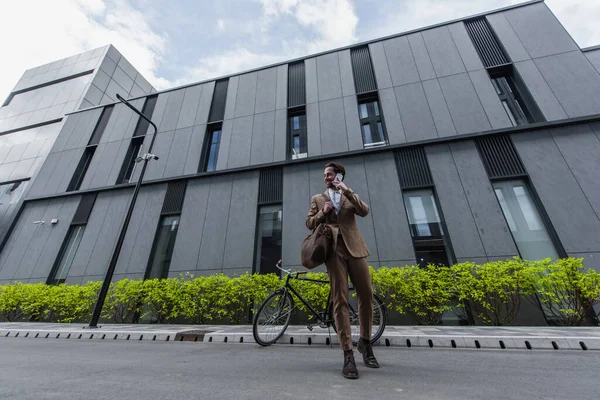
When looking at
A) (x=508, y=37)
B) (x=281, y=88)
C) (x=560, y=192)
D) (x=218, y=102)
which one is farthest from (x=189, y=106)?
(x=560, y=192)

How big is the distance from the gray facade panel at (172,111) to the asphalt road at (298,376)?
10027 millimetres

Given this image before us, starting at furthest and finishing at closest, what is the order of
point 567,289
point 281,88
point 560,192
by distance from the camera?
1. point 281,88
2. point 560,192
3. point 567,289

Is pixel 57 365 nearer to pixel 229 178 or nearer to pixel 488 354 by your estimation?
pixel 488 354

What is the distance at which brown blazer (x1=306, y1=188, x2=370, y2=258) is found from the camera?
8.02 feet

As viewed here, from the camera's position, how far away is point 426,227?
668 centimetres

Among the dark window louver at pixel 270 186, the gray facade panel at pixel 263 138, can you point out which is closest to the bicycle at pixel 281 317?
the dark window louver at pixel 270 186

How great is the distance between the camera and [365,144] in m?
8.54

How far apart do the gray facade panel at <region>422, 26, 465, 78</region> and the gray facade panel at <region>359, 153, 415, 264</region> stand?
412 centimetres

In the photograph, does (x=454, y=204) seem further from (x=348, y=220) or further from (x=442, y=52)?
(x=442, y=52)

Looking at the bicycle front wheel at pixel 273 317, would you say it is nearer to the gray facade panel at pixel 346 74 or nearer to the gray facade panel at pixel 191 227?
the gray facade panel at pixel 191 227

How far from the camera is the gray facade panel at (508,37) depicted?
311 inches

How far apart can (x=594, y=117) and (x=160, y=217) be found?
14.1 m

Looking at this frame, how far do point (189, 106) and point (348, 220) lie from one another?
11440 millimetres

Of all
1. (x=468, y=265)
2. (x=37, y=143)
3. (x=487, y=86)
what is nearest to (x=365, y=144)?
(x=487, y=86)
